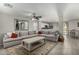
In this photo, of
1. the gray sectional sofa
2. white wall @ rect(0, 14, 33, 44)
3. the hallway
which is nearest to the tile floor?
the hallway

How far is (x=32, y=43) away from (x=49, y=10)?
0.90m

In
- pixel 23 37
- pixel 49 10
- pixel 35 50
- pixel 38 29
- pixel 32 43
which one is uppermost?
pixel 49 10

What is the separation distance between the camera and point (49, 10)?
213 centimetres

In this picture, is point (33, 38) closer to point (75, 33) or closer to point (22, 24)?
point (22, 24)

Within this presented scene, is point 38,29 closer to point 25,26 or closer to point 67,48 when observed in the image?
point 25,26

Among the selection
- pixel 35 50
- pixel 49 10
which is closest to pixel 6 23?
Answer: pixel 35 50

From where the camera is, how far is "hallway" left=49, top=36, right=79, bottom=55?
2145mm

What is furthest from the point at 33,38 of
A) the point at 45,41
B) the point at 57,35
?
the point at 57,35

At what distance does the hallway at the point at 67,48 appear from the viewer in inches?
84.4

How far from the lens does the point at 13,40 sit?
2072mm

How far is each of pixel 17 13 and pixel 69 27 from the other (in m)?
1.35

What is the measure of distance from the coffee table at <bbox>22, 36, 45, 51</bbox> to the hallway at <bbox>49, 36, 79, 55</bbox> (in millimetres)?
376

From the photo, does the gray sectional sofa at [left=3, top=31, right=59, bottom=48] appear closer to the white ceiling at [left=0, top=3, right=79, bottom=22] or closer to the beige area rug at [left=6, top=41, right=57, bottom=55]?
the beige area rug at [left=6, top=41, right=57, bottom=55]

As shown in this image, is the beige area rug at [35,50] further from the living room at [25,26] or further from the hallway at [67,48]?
the hallway at [67,48]
